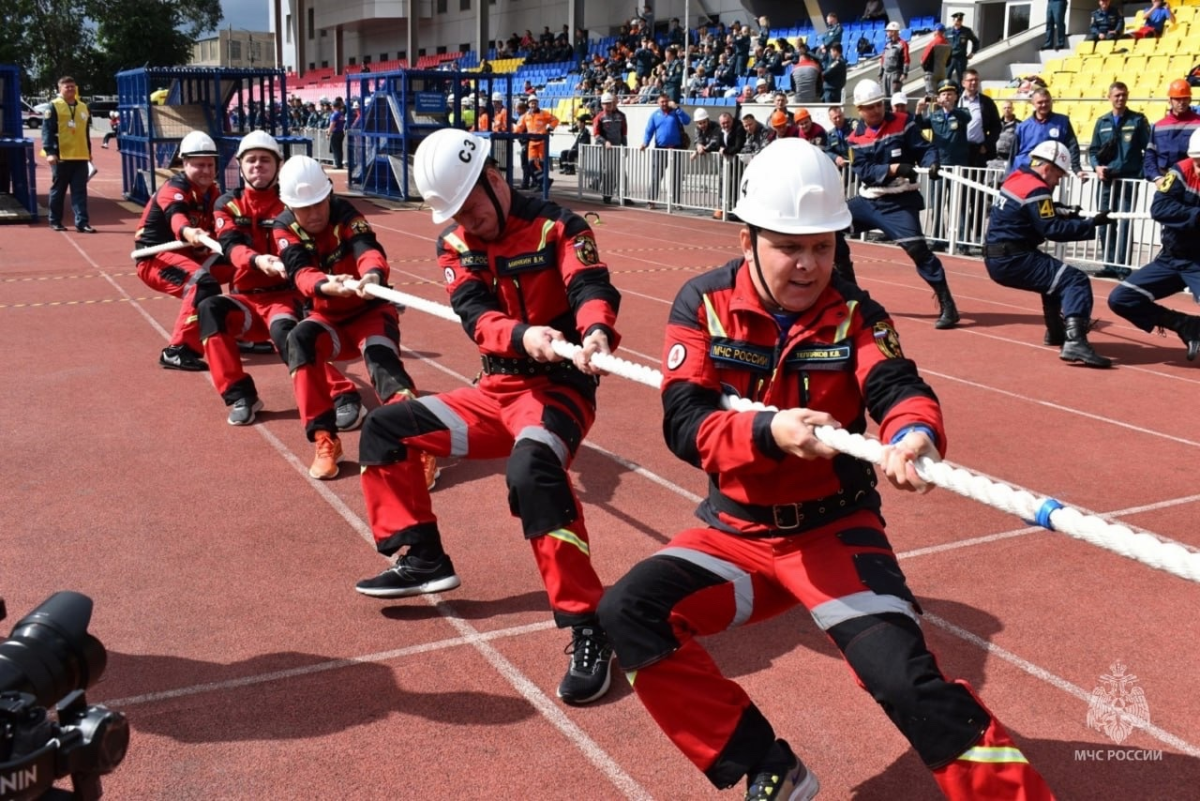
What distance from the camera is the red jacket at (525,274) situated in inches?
186

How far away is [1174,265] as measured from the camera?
919 cm

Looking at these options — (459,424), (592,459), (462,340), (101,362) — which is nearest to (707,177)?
(462,340)

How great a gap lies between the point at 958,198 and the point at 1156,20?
1061cm

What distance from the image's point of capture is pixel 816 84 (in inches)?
944

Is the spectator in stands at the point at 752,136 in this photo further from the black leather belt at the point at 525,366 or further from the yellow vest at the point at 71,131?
the black leather belt at the point at 525,366

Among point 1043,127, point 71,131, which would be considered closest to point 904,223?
point 1043,127

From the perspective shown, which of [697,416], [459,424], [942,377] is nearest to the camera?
[697,416]

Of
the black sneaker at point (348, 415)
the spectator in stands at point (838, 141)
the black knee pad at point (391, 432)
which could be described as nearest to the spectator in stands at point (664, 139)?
the spectator in stands at point (838, 141)

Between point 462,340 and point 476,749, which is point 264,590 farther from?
point 462,340

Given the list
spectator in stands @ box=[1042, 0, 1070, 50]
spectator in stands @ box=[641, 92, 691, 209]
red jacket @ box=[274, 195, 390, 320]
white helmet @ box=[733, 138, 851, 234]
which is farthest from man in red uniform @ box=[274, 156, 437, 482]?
spectator in stands @ box=[1042, 0, 1070, 50]

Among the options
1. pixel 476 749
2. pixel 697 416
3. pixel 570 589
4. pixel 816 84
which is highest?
pixel 816 84

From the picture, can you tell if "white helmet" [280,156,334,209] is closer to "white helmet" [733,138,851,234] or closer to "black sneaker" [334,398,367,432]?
"black sneaker" [334,398,367,432]

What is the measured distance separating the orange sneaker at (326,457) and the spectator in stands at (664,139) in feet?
51.4

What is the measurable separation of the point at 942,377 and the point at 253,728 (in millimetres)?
6504
